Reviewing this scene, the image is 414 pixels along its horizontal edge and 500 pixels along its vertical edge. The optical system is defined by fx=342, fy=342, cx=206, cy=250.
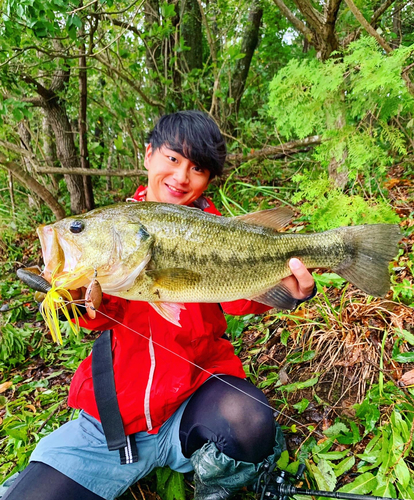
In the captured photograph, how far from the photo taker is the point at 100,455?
1892 millimetres

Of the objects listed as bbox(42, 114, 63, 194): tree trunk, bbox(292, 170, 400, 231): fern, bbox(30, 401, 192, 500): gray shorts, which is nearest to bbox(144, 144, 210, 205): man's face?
bbox(292, 170, 400, 231): fern

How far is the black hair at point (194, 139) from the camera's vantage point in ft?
7.14

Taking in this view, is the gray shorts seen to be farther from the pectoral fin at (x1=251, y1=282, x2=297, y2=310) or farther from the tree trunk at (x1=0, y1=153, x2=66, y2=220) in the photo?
the tree trunk at (x1=0, y1=153, x2=66, y2=220)

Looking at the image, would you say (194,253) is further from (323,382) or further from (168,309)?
(323,382)

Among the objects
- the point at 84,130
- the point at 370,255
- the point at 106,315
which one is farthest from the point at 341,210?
the point at 84,130

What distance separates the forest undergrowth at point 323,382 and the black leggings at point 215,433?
35 cm

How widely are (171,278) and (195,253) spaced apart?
0.18 metres

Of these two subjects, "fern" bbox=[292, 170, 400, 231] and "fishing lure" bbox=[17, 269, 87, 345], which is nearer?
"fishing lure" bbox=[17, 269, 87, 345]

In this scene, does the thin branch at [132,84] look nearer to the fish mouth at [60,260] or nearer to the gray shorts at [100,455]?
the fish mouth at [60,260]

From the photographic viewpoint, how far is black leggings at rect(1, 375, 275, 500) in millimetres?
1701

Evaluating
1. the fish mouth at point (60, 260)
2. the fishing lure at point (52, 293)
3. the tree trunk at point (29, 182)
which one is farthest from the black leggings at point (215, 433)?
the tree trunk at point (29, 182)

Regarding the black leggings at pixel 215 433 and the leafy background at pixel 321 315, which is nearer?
the black leggings at pixel 215 433

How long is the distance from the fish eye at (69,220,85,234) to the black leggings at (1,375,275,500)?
119 centimetres

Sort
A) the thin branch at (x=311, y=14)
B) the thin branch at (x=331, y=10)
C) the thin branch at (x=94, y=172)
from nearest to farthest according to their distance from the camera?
the thin branch at (x=331, y=10), the thin branch at (x=311, y=14), the thin branch at (x=94, y=172)
